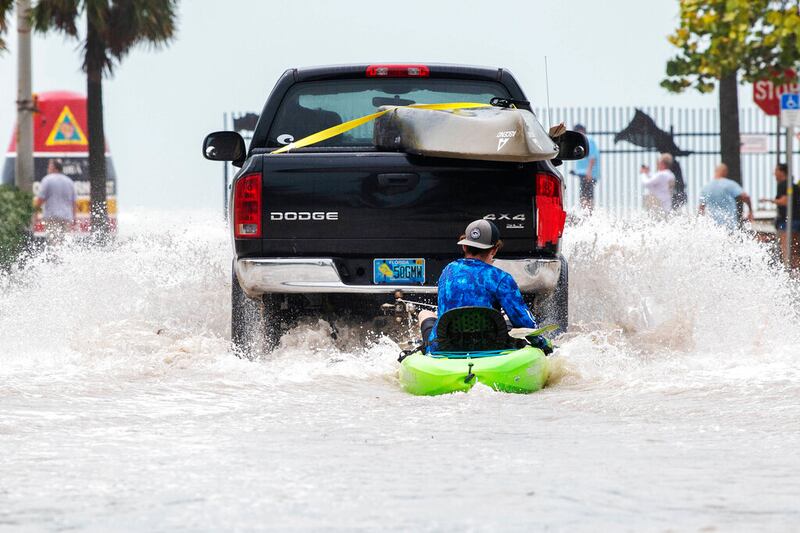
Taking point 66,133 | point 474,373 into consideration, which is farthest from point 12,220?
point 474,373

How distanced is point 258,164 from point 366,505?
446cm

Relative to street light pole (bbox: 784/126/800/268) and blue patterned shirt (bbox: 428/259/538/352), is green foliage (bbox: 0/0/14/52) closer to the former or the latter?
street light pole (bbox: 784/126/800/268)

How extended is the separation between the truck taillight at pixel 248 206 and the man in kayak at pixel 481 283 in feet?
4.09

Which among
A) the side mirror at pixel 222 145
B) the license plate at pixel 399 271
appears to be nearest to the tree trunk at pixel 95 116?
the side mirror at pixel 222 145

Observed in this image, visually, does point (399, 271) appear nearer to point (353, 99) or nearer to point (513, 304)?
point (513, 304)

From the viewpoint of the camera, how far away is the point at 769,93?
92.7 ft

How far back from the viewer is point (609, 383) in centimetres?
981

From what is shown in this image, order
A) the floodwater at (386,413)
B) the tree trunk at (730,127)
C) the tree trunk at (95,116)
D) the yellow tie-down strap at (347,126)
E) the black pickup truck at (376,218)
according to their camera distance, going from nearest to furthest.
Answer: the floodwater at (386,413)
the black pickup truck at (376,218)
the yellow tie-down strap at (347,126)
the tree trunk at (730,127)
the tree trunk at (95,116)

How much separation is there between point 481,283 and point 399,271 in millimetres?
767

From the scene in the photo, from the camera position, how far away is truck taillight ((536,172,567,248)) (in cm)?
1008

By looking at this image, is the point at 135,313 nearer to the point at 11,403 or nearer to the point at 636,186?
the point at 11,403

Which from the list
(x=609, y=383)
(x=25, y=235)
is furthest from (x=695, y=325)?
(x=25, y=235)

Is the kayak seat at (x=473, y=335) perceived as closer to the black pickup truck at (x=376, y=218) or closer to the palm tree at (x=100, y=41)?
the black pickup truck at (x=376, y=218)

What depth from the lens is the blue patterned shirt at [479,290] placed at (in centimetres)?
948
